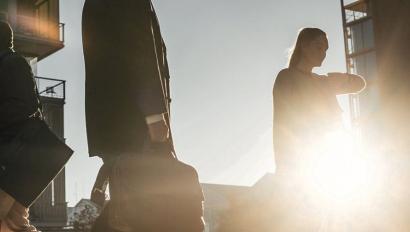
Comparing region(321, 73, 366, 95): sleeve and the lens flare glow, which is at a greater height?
region(321, 73, 366, 95): sleeve

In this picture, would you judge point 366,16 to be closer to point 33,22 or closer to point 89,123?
point 33,22

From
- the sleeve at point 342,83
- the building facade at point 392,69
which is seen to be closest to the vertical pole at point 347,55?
the building facade at point 392,69

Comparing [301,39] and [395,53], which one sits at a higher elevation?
[395,53]

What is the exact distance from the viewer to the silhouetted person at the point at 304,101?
531 centimetres

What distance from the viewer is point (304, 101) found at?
5531 millimetres

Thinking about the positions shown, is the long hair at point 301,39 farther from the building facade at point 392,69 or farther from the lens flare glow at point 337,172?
the building facade at point 392,69

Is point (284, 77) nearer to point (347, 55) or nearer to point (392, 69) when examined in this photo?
point (392, 69)

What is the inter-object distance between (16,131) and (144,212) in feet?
8.23

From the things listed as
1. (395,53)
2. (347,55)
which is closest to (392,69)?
(395,53)

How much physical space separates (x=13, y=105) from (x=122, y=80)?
233 centimetres

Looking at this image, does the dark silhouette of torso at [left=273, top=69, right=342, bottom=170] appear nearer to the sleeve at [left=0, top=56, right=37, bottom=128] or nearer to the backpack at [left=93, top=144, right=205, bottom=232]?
the sleeve at [left=0, top=56, right=37, bottom=128]

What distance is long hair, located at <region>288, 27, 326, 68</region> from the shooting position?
18.6ft

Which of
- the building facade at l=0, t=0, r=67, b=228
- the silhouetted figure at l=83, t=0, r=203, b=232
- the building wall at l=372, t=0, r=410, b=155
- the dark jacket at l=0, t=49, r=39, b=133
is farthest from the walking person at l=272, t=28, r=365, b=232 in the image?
the building facade at l=0, t=0, r=67, b=228

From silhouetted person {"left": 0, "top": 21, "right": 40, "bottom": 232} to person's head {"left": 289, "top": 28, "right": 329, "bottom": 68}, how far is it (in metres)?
1.86
